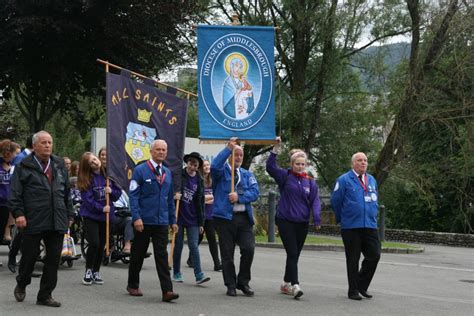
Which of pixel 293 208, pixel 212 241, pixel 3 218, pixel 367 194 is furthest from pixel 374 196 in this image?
pixel 3 218

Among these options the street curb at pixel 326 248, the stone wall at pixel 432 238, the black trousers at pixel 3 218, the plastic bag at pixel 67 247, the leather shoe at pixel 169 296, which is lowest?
the stone wall at pixel 432 238

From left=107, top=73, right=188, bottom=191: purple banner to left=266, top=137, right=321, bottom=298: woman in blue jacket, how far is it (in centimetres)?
169

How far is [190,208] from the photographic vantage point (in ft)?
38.2

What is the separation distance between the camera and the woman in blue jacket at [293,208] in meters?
10.2

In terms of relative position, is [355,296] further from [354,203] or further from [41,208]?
[41,208]

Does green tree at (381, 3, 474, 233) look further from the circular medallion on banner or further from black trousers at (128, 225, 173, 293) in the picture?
black trousers at (128, 225, 173, 293)

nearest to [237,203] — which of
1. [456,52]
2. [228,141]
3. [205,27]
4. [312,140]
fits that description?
[228,141]

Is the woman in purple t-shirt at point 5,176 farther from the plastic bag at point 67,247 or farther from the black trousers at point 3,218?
the plastic bag at point 67,247

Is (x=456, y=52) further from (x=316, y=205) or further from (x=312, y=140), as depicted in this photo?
(x=316, y=205)

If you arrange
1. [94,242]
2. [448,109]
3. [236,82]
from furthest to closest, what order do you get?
[448,109] → [236,82] → [94,242]

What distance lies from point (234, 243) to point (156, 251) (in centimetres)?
118

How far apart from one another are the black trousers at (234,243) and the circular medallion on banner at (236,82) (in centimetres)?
135

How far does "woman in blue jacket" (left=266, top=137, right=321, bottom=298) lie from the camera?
402 inches

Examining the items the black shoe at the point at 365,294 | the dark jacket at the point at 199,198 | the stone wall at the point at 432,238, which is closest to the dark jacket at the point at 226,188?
the dark jacket at the point at 199,198
